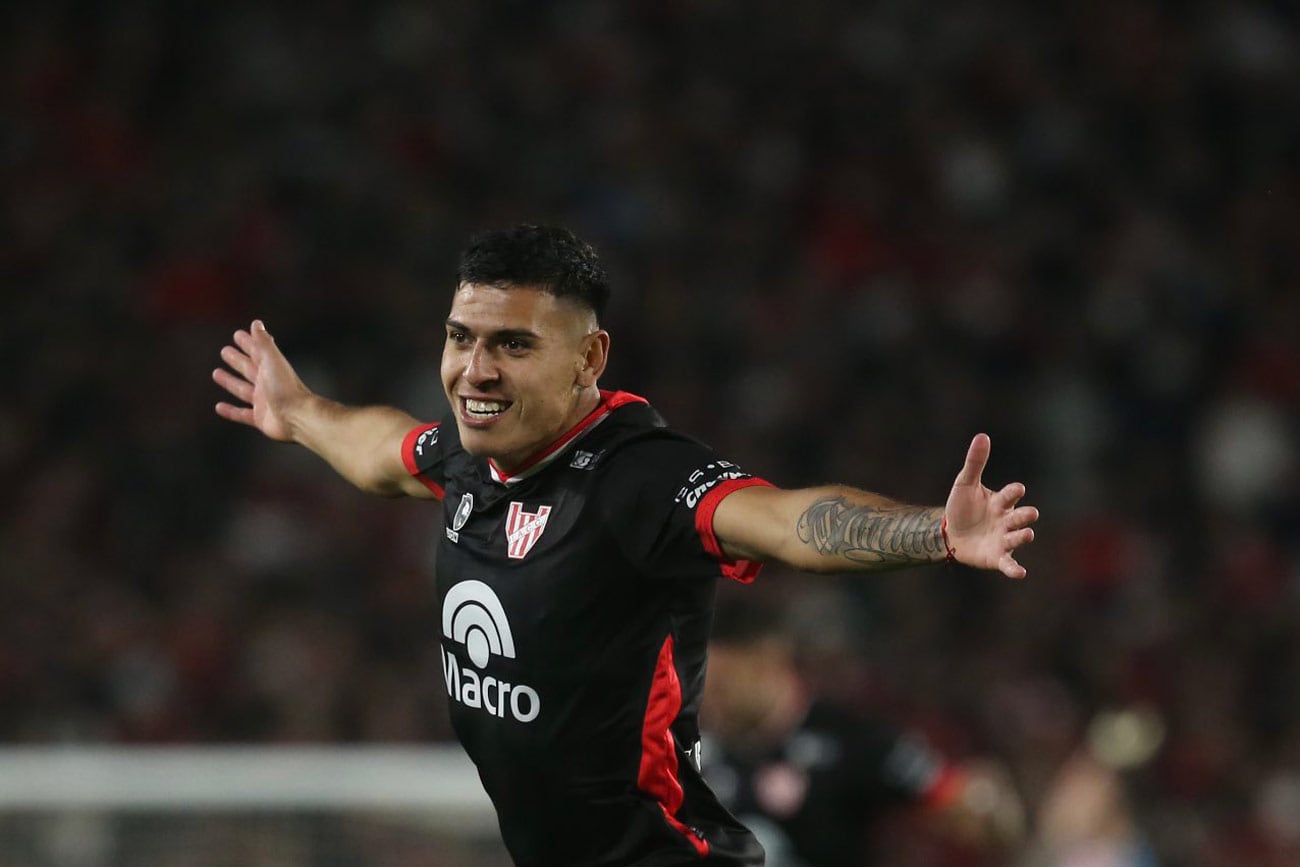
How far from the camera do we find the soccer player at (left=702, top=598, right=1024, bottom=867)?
606 centimetres

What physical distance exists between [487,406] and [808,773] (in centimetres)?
304

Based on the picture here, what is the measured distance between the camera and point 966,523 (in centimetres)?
295

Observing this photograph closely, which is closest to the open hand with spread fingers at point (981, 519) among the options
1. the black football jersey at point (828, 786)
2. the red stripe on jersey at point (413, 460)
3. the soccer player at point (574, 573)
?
the soccer player at point (574, 573)

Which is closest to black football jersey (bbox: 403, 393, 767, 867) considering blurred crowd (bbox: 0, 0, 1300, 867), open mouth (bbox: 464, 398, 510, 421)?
open mouth (bbox: 464, 398, 510, 421)

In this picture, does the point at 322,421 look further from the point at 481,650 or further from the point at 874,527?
the point at 874,527

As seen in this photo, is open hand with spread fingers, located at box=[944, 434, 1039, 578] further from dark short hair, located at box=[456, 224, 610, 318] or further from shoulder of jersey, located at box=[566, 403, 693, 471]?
dark short hair, located at box=[456, 224, 610, 318]

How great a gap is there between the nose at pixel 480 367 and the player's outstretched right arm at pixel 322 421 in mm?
640

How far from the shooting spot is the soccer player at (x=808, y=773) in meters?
6.06

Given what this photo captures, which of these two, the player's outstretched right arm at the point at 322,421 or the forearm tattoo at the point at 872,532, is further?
the player's outstretched right arm at the point at 322,421

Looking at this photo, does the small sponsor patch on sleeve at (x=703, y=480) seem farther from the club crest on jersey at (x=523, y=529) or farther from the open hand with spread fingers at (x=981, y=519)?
the open hand with spread fingers at (x=981, y=519)

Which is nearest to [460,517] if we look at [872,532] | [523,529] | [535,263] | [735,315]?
[523,529]

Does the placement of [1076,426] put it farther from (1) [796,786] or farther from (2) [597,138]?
(1) [796,786]

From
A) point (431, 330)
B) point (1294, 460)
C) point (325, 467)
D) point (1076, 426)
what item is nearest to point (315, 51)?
point (431, 330)

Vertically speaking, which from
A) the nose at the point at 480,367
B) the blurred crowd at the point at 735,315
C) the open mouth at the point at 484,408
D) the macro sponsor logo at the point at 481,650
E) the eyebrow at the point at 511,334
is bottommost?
the macro sponsor logo at the point at 481,650
